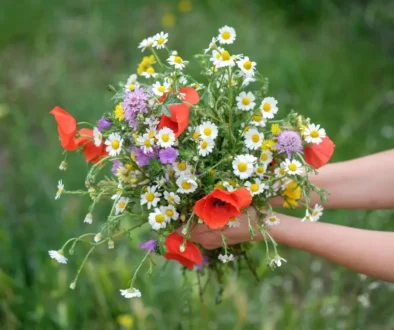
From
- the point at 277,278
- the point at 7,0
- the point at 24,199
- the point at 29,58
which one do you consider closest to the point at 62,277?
the point at 24,199

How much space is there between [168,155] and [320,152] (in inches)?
10.2

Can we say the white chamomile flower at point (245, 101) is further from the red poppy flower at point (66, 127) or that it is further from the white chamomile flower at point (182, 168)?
the red poppy flower at point (66, 127)

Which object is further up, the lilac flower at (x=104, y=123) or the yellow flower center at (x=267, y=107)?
the yellow flower center at (x=267, y=107)

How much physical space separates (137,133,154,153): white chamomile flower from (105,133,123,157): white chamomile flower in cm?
4

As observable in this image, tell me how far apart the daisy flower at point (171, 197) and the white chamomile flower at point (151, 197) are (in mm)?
15

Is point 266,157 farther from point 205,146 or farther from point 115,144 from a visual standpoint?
point 115,144

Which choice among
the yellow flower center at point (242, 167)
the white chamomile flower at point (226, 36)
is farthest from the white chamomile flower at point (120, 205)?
the white chamomile flower at point (226, 36)

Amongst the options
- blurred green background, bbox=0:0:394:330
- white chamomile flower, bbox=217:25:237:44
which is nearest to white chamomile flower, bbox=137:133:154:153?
white chamomile flower, bbox=217:25:237:44

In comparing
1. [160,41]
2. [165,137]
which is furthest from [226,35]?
[165,137]

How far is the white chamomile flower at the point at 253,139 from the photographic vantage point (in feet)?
3.17

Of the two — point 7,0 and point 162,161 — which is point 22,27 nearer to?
point 7,0

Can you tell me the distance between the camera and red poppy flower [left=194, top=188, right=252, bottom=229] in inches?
35.9

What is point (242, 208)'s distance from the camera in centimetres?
97

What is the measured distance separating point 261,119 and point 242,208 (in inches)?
5.9
